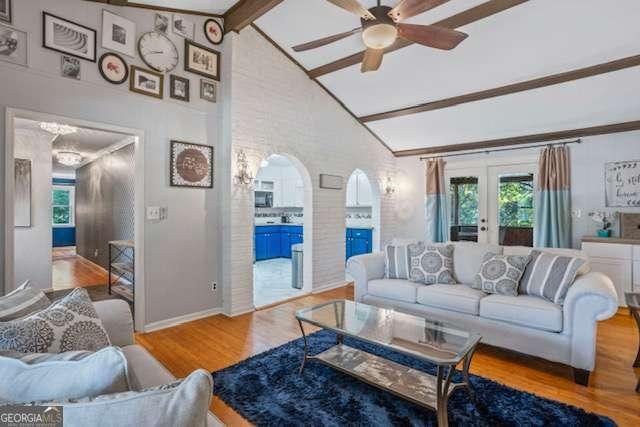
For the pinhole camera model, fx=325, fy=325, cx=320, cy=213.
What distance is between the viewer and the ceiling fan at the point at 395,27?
225cm

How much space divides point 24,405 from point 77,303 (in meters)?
0.75

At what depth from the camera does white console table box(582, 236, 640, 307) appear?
154 inches

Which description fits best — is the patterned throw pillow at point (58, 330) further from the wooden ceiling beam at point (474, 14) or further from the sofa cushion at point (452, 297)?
the wooden ceiling beam at point (474, 14)

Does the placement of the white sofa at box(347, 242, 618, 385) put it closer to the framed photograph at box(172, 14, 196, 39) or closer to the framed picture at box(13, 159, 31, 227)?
the framed photograph at box(172, 14, 196, 39)

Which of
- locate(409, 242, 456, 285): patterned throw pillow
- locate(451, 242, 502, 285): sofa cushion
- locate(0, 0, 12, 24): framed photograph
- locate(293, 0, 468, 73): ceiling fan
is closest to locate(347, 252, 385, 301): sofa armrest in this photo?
locate(409, 242, 456, 285): patterned throw pillow

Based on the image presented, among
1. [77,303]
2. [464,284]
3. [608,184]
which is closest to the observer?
[77,303]

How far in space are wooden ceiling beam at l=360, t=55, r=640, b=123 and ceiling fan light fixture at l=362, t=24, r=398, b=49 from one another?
2.32m

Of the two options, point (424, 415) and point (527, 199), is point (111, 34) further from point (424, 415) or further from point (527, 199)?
point (527, 199)

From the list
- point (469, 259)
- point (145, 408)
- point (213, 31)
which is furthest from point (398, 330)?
point (213, 31)

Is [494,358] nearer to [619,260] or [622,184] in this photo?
[619,260]

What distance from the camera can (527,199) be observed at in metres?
5.09

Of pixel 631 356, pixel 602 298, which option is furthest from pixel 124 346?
pixel 631 356

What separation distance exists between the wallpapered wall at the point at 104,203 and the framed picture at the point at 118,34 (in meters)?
2.13

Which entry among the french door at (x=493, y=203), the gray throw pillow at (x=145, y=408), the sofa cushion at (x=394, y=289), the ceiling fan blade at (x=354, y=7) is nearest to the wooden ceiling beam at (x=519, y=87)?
the french door at (x=493, y=203)
